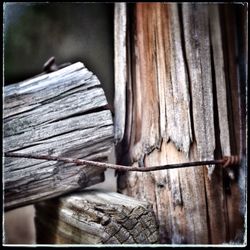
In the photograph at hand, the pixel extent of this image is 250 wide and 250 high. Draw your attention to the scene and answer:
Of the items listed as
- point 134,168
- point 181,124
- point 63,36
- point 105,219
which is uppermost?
point 63,36

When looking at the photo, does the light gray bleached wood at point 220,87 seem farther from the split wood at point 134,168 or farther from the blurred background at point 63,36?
the blurred background at point 63,36

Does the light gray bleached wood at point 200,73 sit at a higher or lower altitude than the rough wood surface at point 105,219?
higher

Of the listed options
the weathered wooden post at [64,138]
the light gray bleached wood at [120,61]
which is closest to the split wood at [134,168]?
the weathered wooden post at [64,138]

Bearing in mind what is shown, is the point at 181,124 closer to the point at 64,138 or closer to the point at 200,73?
the point at 200,73

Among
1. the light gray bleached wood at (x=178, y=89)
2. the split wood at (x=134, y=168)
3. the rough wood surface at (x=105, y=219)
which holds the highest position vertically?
the light gray bleached wood at (x=178, y=89)

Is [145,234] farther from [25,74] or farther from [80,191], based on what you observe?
[25,74]

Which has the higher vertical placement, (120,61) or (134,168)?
(120,61)

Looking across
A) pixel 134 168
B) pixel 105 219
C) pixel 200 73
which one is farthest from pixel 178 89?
pixel 105 219
